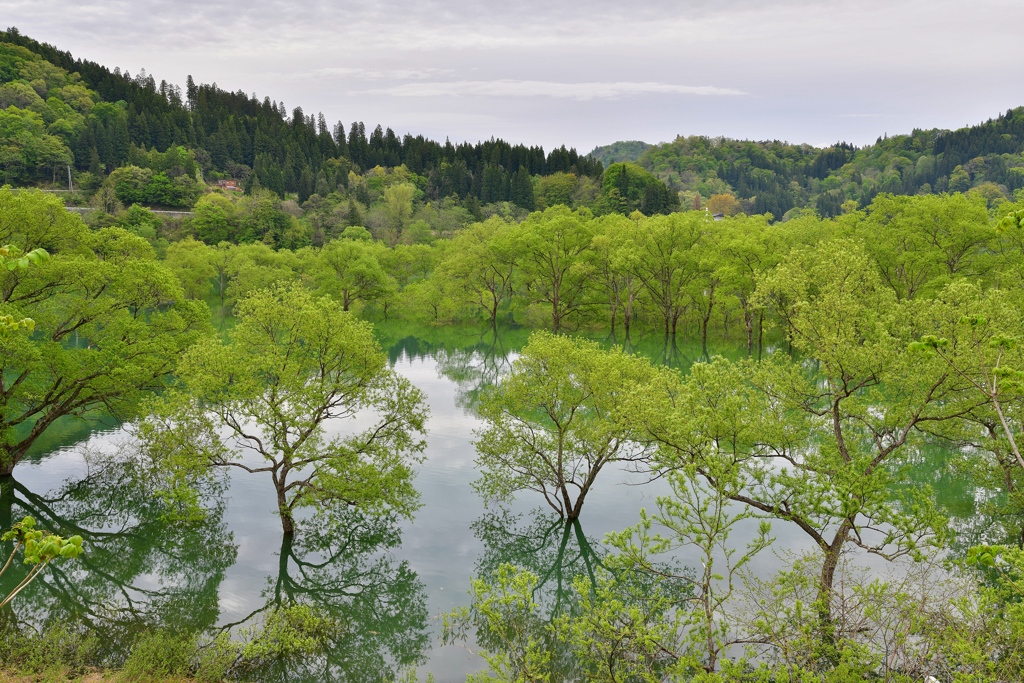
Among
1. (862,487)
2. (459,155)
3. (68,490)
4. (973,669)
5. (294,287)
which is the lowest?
(68,490)

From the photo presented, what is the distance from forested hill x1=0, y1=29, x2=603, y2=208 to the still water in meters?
105

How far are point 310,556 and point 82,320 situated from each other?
12460mm

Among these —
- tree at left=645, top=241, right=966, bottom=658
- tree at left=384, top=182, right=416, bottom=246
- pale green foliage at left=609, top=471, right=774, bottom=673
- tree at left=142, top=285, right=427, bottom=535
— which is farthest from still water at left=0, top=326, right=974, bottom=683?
tree at left=384, top=182, right=416, bottom=246

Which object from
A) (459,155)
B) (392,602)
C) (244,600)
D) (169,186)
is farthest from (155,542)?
(459,155)

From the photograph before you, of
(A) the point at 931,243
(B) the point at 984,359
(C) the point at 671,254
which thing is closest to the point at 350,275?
(C) the point at 671,254

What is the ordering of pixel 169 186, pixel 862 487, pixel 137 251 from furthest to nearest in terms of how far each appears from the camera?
pixel 169 186, pixel 137 251, pixel 862 487

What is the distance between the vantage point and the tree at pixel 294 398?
20.0 m

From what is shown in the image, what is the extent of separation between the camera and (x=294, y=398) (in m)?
20.2

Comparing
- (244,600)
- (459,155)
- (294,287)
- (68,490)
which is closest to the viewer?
(244,600)

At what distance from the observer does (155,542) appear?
21.6 m

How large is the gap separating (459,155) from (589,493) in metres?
130

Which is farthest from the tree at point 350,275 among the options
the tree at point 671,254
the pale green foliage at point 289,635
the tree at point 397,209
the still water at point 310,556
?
the pale green foliage at point 289,635

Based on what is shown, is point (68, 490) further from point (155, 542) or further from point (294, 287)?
point (294, 287)

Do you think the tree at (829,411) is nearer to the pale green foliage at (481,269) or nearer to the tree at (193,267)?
the pale green foliage at (481,269)
